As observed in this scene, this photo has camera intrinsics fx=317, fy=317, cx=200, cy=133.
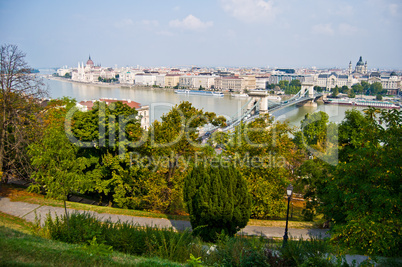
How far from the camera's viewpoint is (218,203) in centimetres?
519

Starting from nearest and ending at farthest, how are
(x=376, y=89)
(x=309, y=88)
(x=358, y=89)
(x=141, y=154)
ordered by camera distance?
1. (x=141, y=154)
2. (x=309, y=88)
3. (x=358, y=89)
4. (x=376, y=89)

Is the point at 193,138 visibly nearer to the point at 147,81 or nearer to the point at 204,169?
the point at 204,169

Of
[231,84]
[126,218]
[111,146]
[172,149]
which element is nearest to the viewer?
[126,218]

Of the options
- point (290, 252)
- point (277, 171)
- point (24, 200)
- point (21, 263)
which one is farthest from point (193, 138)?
point (21, 263)

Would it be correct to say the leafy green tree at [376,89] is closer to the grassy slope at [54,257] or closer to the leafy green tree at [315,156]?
the leafy green tree at [315,156]

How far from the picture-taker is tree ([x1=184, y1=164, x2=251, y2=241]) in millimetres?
5133

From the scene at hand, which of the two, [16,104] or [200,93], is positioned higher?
[16,104]

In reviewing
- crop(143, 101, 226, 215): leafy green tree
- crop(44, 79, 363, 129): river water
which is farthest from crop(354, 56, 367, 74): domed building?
crop(143, 101, 226, 215): leafy green tree

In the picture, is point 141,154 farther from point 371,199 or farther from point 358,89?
point 358,89

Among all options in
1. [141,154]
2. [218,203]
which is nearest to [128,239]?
[218,203]

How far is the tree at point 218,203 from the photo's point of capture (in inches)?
202

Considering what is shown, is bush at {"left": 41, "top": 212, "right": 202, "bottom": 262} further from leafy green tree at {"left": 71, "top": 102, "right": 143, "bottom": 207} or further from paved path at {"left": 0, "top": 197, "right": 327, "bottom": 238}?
leafy green tree at {"left": 71, "top": 102, "right": 143, "bottom": 207}

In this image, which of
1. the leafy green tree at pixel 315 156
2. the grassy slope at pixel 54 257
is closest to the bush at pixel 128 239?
the grassy slope at pixel 54 257

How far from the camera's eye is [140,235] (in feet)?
13.1
